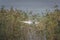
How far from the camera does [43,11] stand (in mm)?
2297

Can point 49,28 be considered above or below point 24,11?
below

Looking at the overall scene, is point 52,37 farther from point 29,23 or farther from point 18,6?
point 18,6

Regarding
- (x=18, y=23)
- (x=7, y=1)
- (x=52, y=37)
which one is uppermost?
(x=7, y=1)

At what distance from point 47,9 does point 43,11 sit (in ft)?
0.23

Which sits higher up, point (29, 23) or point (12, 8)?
point (12, 8)

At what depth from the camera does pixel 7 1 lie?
234 cm

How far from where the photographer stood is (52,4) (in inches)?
89.7

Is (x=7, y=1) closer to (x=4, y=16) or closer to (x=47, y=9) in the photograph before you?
(x=4, y=16)

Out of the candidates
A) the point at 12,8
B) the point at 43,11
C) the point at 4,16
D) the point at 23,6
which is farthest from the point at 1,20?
the point at 43,11

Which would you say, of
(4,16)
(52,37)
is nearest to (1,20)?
(4,16)

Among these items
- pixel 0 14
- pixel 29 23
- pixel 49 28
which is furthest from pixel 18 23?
pixel 49 28

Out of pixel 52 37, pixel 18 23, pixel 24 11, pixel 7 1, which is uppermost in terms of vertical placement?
pixel 7 1

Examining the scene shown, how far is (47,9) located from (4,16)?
2.22ft

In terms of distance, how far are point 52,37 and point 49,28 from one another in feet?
0.47
